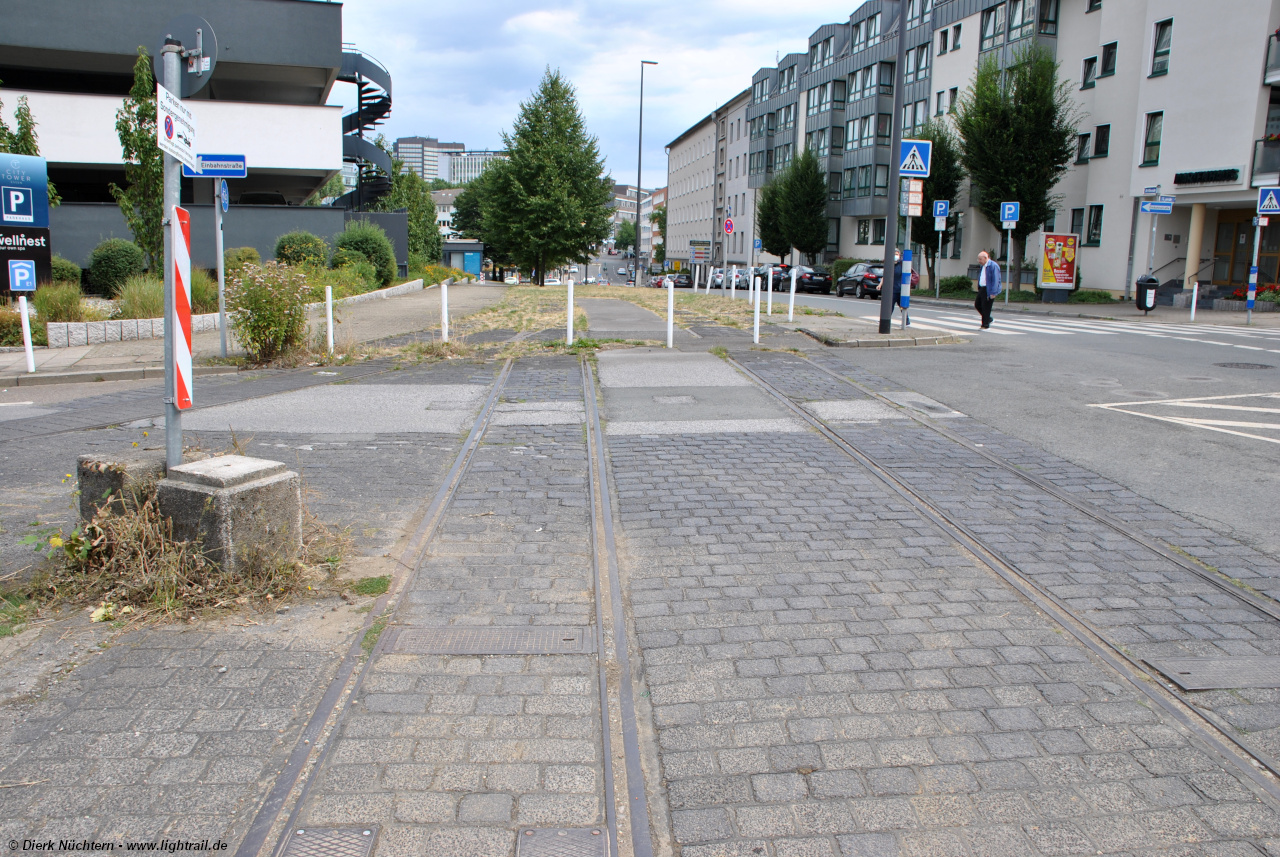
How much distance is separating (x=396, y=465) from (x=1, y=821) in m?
4.91

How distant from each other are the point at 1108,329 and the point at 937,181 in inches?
969

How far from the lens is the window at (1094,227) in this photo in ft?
124

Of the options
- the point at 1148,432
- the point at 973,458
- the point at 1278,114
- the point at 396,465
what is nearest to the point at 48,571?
the point at 396,465

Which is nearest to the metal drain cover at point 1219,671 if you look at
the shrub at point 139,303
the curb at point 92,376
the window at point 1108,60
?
the curb at point 92,376

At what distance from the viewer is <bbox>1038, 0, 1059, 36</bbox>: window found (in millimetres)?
41219

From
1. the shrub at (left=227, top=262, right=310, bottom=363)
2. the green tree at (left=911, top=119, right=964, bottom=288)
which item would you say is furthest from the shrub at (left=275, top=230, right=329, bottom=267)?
the green tree at (left=911, top=119, right=964, bottom=288)

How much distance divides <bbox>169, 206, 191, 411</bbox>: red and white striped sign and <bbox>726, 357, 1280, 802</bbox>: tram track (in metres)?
4.67

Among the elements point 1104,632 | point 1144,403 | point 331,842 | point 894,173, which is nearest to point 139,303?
point 894,173

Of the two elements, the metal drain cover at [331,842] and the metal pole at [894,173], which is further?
the metal pole at [894,173]

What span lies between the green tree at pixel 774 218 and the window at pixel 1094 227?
2667 centimetres

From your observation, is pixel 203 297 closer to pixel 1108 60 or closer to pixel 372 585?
pixel 372 585

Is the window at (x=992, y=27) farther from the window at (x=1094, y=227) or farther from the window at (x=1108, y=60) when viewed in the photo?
the window at (x=1094, y=227)

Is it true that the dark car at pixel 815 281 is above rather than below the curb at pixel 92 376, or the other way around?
above

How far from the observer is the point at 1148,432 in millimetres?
9109
